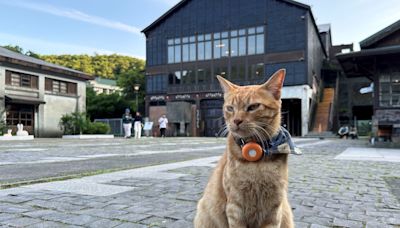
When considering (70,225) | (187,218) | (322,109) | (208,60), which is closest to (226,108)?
(187,218)

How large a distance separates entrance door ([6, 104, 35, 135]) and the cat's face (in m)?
30.0

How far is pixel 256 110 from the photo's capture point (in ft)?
8.11

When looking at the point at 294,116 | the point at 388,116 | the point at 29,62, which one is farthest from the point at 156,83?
the point at 388,116

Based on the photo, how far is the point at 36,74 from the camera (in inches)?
1201

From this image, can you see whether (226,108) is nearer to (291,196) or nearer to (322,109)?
(291,196)

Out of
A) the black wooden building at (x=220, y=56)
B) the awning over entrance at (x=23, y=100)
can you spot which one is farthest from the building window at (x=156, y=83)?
the awning over entrance at (x=23, y=100)

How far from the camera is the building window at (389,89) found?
639 inches

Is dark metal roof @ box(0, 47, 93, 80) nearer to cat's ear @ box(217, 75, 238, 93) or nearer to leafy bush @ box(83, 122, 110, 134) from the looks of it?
leafy bush @ box(83, 122, 110, 134)

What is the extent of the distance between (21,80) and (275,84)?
31.7 m

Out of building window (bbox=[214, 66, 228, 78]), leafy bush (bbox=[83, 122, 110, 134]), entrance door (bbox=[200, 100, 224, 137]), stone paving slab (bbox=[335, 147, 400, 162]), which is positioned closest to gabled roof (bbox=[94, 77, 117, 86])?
entrance door (bbox=[200, 100, 224, 137])

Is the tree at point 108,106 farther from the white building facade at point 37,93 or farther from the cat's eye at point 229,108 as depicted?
the cat's eye at point 229,108

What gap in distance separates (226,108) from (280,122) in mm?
448

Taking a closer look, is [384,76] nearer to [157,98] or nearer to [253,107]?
[253,107]

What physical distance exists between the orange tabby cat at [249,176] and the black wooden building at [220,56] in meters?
31.5
